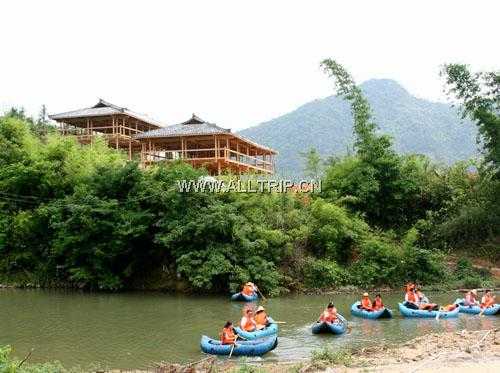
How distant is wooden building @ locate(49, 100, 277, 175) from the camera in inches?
1316

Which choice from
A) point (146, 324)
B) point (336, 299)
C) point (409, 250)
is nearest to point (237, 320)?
point (146, 324)

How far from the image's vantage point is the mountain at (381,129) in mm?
71125

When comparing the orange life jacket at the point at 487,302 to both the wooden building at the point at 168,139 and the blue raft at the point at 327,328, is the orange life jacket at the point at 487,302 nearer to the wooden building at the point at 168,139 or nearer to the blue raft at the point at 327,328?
the blue raft at the point at 327,328

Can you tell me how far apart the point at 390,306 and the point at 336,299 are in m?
2.28

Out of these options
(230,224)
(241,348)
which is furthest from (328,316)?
(230,224)

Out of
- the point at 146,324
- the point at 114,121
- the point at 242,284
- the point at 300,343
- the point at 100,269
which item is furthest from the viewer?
the point at 114,121

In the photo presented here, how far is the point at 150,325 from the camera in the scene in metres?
15.2

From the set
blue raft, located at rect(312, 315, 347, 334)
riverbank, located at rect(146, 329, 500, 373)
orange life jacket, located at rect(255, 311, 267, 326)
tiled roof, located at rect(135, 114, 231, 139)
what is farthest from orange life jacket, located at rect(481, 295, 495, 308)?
tiled roof, located at rect(135, 114, 231, 139)

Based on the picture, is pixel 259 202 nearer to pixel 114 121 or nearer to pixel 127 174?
pixel 127 174

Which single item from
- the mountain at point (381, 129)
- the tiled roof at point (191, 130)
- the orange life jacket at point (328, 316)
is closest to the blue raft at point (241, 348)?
the orange life jacket at point (328, 316)

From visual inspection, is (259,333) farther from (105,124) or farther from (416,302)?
(105,124)

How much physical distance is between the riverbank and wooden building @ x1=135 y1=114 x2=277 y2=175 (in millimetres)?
22085

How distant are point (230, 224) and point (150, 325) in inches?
247

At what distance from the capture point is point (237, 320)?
Answer: 53.2ft
